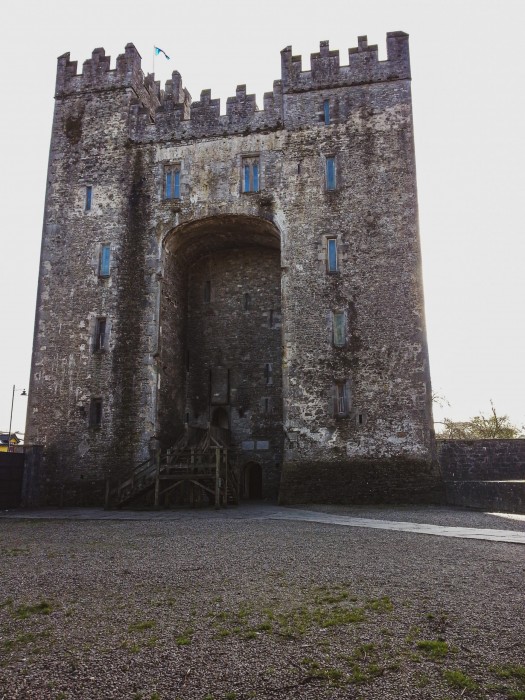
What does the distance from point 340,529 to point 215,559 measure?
3.81 m

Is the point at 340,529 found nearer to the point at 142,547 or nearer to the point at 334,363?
the point at 142,547

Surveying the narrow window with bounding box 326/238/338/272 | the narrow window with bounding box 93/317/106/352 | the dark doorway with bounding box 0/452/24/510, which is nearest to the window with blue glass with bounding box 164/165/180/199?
the narrow window with bounding box 93/317/106/352

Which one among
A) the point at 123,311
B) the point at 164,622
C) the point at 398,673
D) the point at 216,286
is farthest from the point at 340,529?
the point at 216,286

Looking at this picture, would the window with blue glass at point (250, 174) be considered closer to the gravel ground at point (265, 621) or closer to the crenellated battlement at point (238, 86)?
the crenellated battlement at point (238, 86)

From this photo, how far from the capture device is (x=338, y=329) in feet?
62.0

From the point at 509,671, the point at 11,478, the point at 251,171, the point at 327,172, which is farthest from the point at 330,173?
the point at 509,671

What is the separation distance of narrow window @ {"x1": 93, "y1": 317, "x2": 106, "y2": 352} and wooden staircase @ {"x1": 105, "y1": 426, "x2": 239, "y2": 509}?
4606 millimetres

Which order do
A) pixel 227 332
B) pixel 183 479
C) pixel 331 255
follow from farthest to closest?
pixel 227 332
pixel 331 255
pixel 183 479

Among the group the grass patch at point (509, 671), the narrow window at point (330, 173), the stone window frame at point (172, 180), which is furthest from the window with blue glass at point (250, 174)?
the grass patch at point (509, 671)

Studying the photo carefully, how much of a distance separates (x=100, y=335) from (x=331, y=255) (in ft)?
28.8

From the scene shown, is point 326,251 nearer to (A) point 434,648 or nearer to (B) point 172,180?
(B) point 172,180

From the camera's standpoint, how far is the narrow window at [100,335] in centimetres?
2005

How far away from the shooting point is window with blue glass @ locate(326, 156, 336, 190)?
2003cm

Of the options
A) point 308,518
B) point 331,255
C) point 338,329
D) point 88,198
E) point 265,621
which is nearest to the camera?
point 265,621
